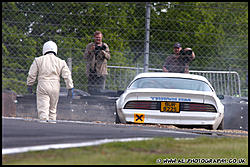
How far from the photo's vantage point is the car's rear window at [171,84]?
7441mm

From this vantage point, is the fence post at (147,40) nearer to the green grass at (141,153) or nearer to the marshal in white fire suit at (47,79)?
the marshal in white fire suit at (47,79)

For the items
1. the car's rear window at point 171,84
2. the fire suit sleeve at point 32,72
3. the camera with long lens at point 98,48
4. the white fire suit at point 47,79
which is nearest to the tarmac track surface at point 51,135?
the car's rear window at point 171,84

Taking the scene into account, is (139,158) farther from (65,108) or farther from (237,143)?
(65,108)

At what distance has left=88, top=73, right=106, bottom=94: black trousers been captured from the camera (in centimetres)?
944

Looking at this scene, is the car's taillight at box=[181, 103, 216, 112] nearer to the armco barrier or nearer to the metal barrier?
the armco barrier

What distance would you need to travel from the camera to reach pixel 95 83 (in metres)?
9.56

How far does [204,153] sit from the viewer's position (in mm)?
2707

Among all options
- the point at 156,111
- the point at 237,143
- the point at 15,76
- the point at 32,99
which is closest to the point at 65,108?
the point at 32,99

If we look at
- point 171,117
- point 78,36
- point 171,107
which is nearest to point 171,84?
point 171,107

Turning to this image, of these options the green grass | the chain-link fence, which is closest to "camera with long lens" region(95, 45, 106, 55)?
the chain-link fence

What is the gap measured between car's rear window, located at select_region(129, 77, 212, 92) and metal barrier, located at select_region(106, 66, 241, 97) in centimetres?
234

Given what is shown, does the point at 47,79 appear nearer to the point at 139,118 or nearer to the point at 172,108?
the point at 139,118

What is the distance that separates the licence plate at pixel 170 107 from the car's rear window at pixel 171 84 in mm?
402

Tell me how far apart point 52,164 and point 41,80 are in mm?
5739
